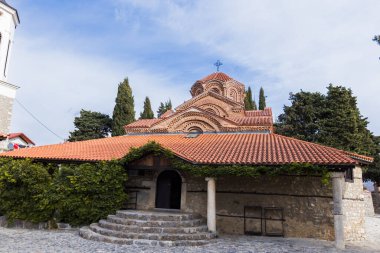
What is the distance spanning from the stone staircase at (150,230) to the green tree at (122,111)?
18176 millimetres

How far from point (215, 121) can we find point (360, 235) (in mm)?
7987

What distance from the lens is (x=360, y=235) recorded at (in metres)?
10.4

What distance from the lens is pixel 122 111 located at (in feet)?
88.4

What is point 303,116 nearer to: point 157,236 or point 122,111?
point 122,111

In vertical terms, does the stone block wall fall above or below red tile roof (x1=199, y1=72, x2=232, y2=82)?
below

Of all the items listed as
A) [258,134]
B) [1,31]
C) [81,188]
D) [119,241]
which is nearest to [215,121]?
[258,134]

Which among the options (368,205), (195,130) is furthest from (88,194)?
(368,205)

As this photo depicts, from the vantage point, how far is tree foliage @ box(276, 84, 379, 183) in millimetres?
20203

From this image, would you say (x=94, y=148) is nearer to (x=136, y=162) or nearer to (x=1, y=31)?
(x=136, y=162)

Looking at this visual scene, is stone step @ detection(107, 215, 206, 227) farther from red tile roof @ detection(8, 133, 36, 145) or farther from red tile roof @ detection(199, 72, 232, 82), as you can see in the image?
red tile roof @ detection(8, 133, 36, 145)

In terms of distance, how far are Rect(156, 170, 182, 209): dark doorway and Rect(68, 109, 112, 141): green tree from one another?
60.5 ft

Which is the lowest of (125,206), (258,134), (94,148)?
(125,206)

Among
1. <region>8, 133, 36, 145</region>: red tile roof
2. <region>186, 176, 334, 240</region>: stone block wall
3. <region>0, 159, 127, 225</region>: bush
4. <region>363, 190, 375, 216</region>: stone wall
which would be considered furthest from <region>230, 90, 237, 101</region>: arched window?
<region>8, 133, 36, 145</region>: red tile roof

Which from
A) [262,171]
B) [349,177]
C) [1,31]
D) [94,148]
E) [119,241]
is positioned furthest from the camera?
[1,31]
